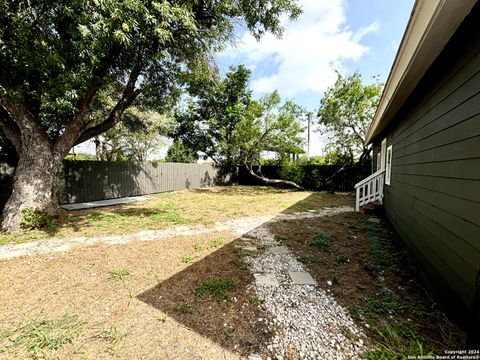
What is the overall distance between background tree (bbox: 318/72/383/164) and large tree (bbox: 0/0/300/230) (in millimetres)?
7381

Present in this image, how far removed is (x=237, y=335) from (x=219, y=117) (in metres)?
15.6

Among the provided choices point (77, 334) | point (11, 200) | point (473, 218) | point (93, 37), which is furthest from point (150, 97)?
point (473, 218)

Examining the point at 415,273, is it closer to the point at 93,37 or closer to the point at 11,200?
the point at 93,37

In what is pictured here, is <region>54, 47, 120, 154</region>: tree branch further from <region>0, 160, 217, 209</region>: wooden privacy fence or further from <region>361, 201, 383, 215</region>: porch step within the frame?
<region>361, 201, 383, 215</region>: porch step

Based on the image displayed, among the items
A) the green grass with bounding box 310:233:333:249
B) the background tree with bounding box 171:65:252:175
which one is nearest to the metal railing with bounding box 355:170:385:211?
the green grass with bounding box 310:233:333:249

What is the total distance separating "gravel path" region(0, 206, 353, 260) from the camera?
3215 mm

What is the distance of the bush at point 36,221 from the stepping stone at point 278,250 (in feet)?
14.1

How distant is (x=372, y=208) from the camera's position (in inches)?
234

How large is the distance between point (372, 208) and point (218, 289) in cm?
548

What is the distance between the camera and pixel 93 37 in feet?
11.0

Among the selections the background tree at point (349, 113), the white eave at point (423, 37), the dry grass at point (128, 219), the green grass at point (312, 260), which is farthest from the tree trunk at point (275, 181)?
the white eave at point (423, 37)

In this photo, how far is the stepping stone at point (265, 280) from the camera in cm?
239

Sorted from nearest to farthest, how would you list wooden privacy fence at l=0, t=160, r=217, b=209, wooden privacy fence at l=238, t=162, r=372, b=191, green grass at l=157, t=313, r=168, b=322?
green grass at l=157, t=313, r=168, b=322
wooden privacy fence at l=0, t=160, r=217, b=209
wooden privacy fence at l=238, t=162, r=372, b=191

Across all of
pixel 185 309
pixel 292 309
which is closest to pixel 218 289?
pixel 185 309
